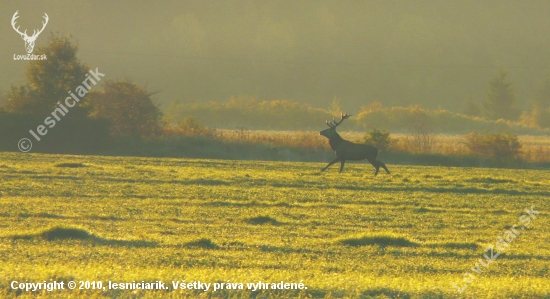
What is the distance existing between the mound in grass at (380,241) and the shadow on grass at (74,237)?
3714 mm

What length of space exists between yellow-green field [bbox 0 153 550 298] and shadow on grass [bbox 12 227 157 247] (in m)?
0.03

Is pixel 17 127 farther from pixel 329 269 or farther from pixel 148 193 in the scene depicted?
pixel 329 269

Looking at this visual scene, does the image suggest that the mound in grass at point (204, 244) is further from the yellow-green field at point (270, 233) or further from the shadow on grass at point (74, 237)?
the shadow on grass at point (74, 237)

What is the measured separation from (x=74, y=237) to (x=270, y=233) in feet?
13.1

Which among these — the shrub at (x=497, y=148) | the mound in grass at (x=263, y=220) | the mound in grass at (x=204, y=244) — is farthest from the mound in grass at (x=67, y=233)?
the shrub at (x=497, y=148)

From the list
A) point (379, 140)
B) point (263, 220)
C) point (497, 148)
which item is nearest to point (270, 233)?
point (263, 220)

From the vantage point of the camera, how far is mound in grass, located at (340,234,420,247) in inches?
574

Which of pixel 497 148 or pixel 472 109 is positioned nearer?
pixel 497 148

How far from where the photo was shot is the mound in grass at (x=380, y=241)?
1459 cm

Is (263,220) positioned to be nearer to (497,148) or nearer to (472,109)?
(497,148)

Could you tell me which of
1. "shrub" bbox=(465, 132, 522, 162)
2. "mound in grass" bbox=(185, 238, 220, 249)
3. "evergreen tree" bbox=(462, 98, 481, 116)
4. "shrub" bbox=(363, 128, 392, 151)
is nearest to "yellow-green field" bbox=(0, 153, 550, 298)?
"mound in grass" bbox=(185, 238, 220, 249)

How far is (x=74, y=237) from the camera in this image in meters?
14.1

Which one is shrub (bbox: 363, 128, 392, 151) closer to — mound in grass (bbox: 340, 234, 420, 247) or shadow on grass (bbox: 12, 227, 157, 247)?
mound in grass (bbox: 340, 234, 420, 247)

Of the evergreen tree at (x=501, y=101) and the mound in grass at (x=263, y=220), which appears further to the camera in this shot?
the evergreen tree at (x=501, y=101)
